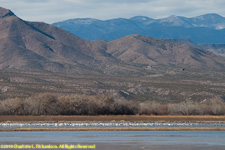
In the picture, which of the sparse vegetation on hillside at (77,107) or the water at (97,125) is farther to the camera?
the sparse vegetation on hillside at (77,107)

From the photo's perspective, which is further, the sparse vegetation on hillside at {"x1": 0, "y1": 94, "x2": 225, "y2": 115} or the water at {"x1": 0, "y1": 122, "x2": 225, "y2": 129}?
the sparse vegetation on hillside at {"x1": 0, "y1": 94, "x2": 225, "y2": 115}

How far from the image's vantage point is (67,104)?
372ft

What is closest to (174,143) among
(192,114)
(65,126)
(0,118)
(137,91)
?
(65,126)

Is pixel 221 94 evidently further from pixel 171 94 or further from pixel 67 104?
pixel 67 104

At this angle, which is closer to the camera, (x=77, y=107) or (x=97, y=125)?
(x=97, y=125)

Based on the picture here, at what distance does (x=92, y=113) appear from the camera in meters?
114

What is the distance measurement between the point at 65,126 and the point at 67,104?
28.9 m

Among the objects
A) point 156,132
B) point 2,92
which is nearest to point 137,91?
point 2,92

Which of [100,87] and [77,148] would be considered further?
[100,87]

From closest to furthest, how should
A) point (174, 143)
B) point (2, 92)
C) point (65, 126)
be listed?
point (174, 143) < point (65, 126) < point (2, 92)

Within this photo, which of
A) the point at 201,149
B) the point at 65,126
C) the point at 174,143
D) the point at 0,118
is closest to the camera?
the point at 201,149

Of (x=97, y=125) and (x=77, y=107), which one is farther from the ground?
(x=77, y=107)

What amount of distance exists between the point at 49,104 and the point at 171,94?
3231 inches

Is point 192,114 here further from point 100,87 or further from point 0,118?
point 100,87
